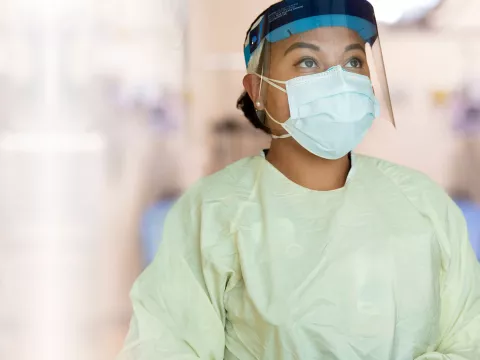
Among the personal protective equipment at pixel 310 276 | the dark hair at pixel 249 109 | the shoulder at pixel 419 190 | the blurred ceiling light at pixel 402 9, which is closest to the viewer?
the personal protective equipment at pixel 310 276

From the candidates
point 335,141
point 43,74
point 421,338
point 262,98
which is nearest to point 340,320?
point 421,338

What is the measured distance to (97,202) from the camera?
4.18 feet

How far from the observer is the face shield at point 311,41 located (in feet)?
3.33

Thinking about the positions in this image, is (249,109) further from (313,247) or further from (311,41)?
(313,247)

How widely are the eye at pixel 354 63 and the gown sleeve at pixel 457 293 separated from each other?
0.31 metres

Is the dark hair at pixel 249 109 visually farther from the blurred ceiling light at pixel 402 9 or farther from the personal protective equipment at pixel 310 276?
the blurred ceiling light at pixel 402 9

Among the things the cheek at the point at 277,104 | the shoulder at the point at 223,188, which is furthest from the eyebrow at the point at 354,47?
the shoulder at the point at 223,188

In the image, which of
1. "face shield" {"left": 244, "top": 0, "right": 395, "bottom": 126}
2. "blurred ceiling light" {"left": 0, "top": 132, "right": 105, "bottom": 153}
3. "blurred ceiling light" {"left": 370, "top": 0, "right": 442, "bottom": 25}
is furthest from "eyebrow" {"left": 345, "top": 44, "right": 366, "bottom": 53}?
"blurred ceiling light" {"left": 0, "top": 132, "right": 105, "bottom": 153}

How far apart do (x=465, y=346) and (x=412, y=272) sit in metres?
0.17

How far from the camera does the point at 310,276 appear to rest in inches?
38.1

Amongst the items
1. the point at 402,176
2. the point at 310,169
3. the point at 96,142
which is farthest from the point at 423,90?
the point at 96,142

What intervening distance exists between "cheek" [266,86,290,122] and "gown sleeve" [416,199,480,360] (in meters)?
0.33

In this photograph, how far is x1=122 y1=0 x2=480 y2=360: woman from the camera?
3.15 feet

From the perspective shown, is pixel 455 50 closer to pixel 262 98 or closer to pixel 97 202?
pixel 262 98
